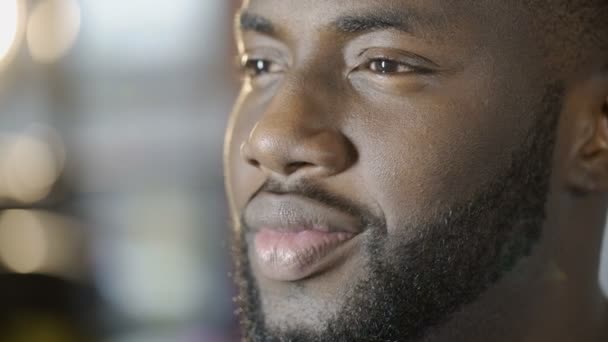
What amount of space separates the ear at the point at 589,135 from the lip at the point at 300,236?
1.16ft

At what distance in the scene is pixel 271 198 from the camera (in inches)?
54.8

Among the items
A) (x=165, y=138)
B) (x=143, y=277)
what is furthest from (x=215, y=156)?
(x=143, y=277)

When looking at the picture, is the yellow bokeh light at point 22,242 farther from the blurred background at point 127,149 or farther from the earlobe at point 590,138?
the earlobe at point 590,138

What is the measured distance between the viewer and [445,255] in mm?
1370

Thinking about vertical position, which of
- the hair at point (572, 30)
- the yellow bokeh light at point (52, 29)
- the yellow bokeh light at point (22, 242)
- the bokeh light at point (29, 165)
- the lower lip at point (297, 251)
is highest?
the yellow bokeh light at point (52, 29)

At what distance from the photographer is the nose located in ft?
4.41

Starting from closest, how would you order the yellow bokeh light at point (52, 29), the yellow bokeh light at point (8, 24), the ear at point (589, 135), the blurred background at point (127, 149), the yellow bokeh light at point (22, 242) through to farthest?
1. the ear at point (589, 135)
2. the yellow bokeh light at point (22, 242)
3. the blurred background at point (127, 149)
4. the yellow bokeh light at point (8, 24)
5. the yellow bokeh light at point (52, 29)

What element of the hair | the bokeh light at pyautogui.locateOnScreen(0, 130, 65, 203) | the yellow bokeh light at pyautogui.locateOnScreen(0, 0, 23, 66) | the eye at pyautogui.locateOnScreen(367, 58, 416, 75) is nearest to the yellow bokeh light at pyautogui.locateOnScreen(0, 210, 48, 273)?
the bokeh light at pyautogui.locateOnScreen(0, 130, 65, 203)

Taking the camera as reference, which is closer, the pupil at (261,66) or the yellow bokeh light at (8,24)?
the pupil at (261,66)

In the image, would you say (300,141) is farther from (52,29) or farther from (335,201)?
(52,29)

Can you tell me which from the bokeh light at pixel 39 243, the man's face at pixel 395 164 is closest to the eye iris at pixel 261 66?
the man's face at pixel 395 164

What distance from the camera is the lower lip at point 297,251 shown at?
135 centimetres

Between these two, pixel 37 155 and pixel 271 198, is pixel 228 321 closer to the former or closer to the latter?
pixel 37 155

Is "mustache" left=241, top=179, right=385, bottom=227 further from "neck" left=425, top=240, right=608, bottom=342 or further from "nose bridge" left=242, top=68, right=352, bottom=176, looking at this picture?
"neck" left=425, top=240, right=608, bottom=342
